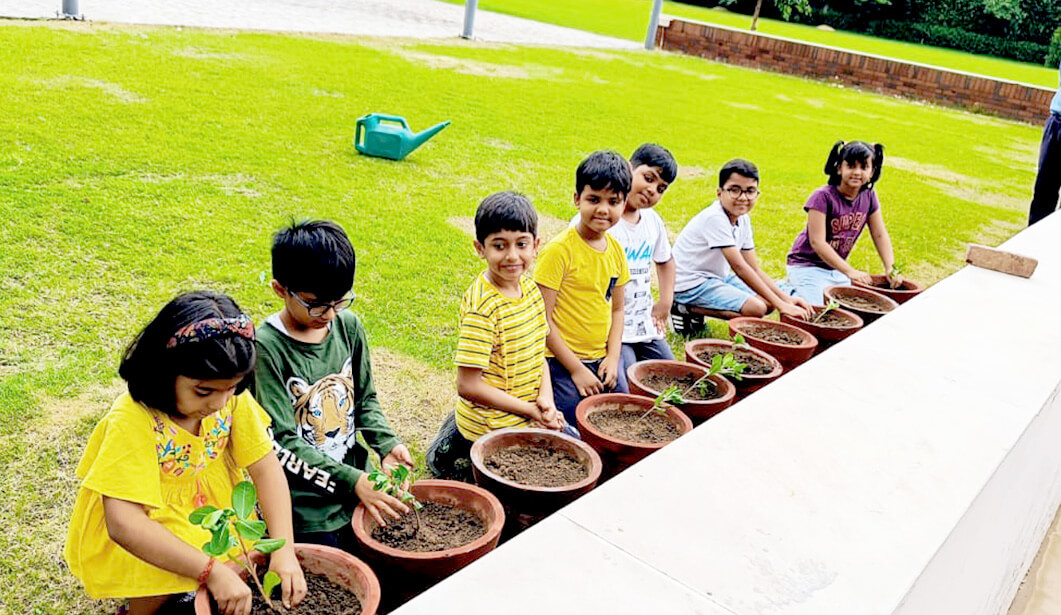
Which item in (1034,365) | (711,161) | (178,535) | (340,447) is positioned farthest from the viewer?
(711,161)

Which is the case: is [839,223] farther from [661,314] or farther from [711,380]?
[711,380]

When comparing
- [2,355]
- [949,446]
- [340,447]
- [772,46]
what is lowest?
[2,355]

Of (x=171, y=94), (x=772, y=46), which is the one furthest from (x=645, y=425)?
(x=772, y=46)

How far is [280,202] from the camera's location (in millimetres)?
5836

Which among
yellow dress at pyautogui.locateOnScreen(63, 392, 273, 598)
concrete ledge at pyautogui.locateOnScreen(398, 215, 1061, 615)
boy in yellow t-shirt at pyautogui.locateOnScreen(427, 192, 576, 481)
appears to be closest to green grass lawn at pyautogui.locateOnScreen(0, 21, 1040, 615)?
yellow dress at pyautogui.locateOnScreen(63, 392, 273, 598)

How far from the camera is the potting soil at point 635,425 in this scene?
2.91 metres

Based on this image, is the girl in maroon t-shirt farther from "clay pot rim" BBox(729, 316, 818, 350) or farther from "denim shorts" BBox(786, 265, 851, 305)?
"clay pot rim" BBox(729, 316, 818, 350)

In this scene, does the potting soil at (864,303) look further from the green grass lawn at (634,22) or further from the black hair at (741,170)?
the green grass lawn at (634,22)

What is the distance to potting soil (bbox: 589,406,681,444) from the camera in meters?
2.91

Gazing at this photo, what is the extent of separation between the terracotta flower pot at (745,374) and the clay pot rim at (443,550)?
1.42 metres

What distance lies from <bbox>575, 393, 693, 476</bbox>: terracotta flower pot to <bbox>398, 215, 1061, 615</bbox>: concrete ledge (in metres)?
0.31

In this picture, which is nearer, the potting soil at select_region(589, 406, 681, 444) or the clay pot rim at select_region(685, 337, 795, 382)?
the potting soil at select_region(589, 406, 681, 444)

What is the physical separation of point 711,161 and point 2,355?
762cm

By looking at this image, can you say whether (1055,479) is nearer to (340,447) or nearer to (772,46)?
(340,447)
